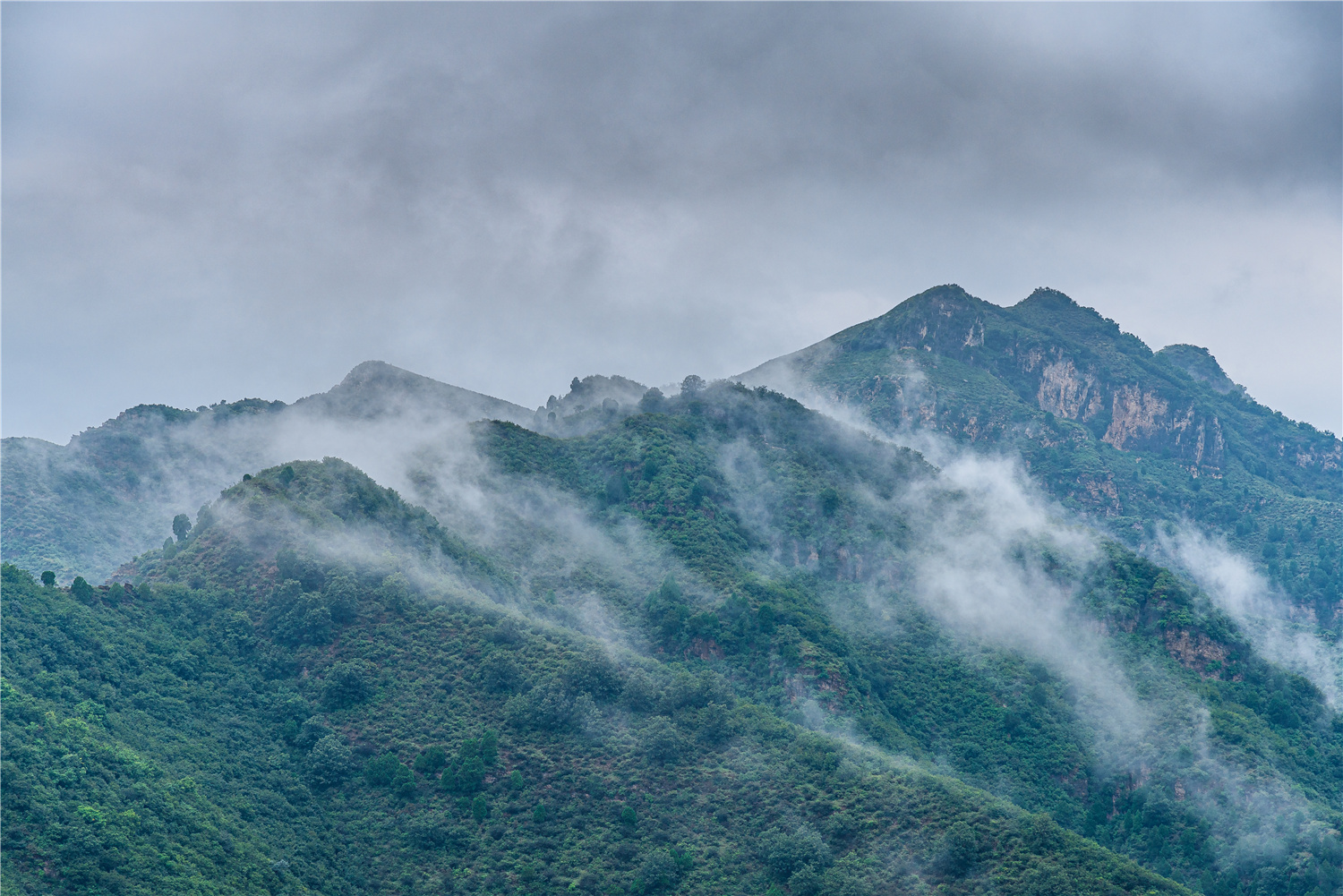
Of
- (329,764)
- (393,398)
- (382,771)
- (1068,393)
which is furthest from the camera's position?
(1068,393)

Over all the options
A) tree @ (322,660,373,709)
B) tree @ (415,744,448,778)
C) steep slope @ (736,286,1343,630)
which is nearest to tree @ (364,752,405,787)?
tree @ (415,744,448,778)

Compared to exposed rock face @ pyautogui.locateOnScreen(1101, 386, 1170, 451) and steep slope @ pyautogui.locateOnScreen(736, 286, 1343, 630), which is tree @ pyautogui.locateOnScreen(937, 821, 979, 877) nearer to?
steep slope @ pyautogui.locateOnScreen(736, 286, 1343, 630)

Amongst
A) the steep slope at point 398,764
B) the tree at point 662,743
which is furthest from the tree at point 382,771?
the tree at point 662,743

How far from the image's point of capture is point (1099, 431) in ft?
635

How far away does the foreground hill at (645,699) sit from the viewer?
61.6m

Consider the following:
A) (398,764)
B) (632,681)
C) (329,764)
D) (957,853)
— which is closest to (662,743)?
(632,681)

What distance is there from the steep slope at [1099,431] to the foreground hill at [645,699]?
49641 millimetres

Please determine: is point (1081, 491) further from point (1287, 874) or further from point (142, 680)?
point (142, 680)

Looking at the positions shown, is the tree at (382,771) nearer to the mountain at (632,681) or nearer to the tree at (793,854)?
the mountain at (632,681)

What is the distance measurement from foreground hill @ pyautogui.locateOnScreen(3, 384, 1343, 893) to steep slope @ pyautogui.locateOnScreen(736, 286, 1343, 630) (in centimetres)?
4964

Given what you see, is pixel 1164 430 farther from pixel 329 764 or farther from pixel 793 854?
pixel 329 764

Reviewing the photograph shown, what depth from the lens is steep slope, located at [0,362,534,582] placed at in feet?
394

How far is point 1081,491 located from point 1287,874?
9256 cm

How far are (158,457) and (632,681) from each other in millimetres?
92067
